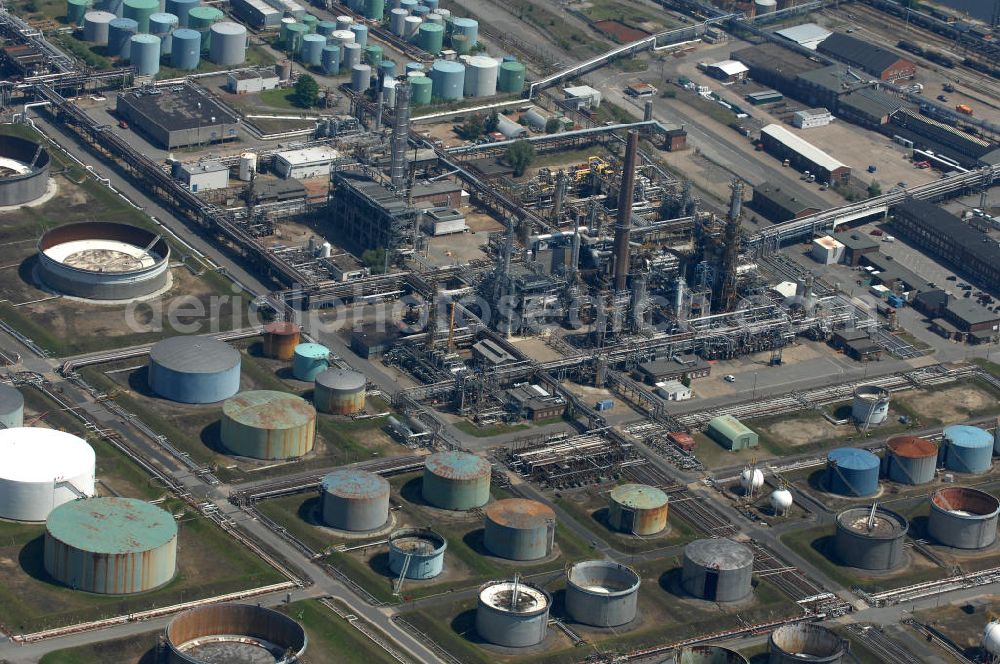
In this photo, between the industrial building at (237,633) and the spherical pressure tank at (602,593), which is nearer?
the industrial building at (237,633)

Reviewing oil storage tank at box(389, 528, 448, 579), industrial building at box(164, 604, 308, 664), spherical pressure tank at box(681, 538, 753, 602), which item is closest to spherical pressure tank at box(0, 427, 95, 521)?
industrial building at box(164, 604, 308, 664)

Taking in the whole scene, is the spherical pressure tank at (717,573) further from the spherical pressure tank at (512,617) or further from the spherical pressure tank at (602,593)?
the spherical pressure tank at (512,617)

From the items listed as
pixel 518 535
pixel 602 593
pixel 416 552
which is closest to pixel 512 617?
pixel 602 593

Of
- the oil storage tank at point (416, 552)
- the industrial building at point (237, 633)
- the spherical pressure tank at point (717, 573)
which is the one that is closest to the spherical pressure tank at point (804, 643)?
the spherical pressure tank at point (717, 573)

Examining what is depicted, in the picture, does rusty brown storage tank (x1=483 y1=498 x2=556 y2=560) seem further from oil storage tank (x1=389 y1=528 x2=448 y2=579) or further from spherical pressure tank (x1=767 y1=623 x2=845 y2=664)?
spherical pressure tank (x1=767 y1=623 x2=845 y2=664)

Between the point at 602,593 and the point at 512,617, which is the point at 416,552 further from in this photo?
the point at 602,593

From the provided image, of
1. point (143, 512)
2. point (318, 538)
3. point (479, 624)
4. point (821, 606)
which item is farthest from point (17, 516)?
point (821, 606)
